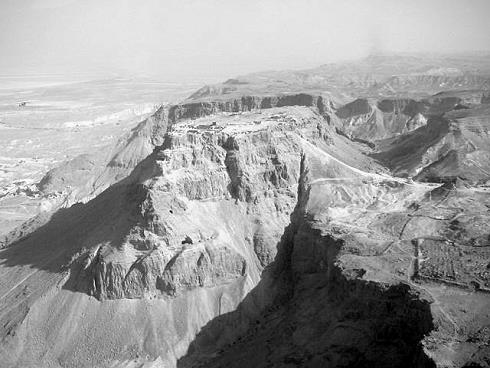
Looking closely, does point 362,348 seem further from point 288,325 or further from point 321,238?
point 321,238

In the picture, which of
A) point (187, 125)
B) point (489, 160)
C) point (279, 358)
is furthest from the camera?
point (489, 160)

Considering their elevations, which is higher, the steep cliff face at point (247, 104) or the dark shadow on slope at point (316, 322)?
the steep cliff face at point (247, 104)

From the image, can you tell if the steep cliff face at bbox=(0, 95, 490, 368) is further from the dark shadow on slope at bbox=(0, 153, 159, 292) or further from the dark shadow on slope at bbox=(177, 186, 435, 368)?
the dark shadow on slope at bbox=(0, 153, 159, 292)

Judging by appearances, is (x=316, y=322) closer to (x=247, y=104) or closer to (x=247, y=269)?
(x=247, y=269)

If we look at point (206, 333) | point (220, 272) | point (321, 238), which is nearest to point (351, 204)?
point (321, 238)

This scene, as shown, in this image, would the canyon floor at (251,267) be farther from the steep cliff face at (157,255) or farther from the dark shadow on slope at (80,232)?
the dark shadow on slope at (80,232)

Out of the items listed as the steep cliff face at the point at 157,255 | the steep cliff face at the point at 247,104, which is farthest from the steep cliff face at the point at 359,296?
the steep cliff face at the point at 247,104

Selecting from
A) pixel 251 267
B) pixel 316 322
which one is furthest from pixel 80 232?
pixel 316 322

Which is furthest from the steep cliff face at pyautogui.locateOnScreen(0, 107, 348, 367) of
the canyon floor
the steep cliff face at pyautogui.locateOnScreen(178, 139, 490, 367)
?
the steep cliff face at pyautogui.locateOnScreen(178, 139, 490, 367)

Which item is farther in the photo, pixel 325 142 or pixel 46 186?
pixel 46 186
